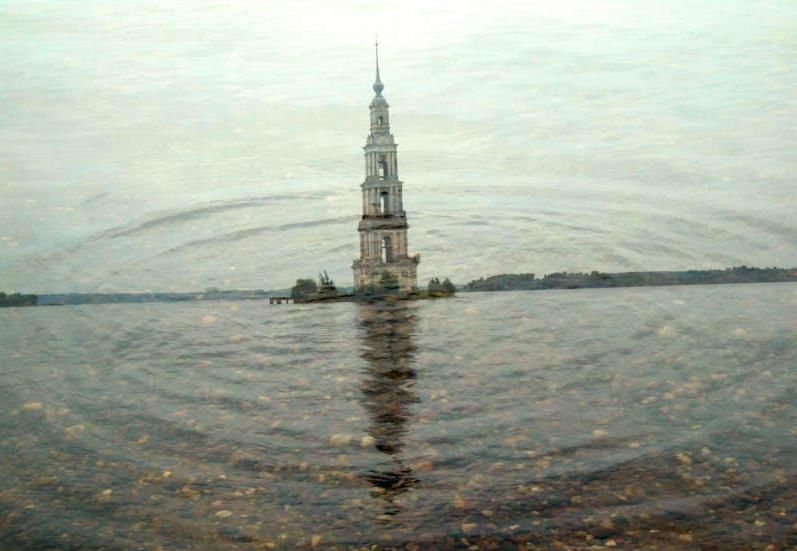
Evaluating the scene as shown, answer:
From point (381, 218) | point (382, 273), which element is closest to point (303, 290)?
point (382, 273)

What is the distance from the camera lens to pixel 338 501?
29.7 feet

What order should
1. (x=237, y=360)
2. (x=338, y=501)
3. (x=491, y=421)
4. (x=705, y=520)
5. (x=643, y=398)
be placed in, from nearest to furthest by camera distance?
(x=705, y=520), (x=338, y=501), (x=491, y=421), (x=643, y=398), (x=237, y=360)

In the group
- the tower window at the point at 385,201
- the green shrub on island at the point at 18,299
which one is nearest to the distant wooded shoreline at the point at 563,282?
the green shrub on island at the point at 18,299

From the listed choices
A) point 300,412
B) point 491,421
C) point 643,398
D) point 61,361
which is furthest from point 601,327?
point 61,361

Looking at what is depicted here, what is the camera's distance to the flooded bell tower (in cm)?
2605

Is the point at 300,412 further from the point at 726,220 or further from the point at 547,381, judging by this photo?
the point at 726,220

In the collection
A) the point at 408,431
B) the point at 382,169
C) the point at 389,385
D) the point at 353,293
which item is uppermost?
the point at 382,169

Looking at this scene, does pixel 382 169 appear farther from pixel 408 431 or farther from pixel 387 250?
pixel 408 431

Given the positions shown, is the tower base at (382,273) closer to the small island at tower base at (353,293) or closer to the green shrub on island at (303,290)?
the small island at tower base at (353,293)

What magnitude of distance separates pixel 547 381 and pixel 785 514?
541cm

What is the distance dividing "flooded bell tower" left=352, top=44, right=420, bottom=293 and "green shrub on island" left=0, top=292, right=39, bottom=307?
366 inches

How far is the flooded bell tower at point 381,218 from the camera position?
26.0 m

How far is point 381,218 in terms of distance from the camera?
3122cm

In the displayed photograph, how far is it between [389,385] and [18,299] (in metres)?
13.0
